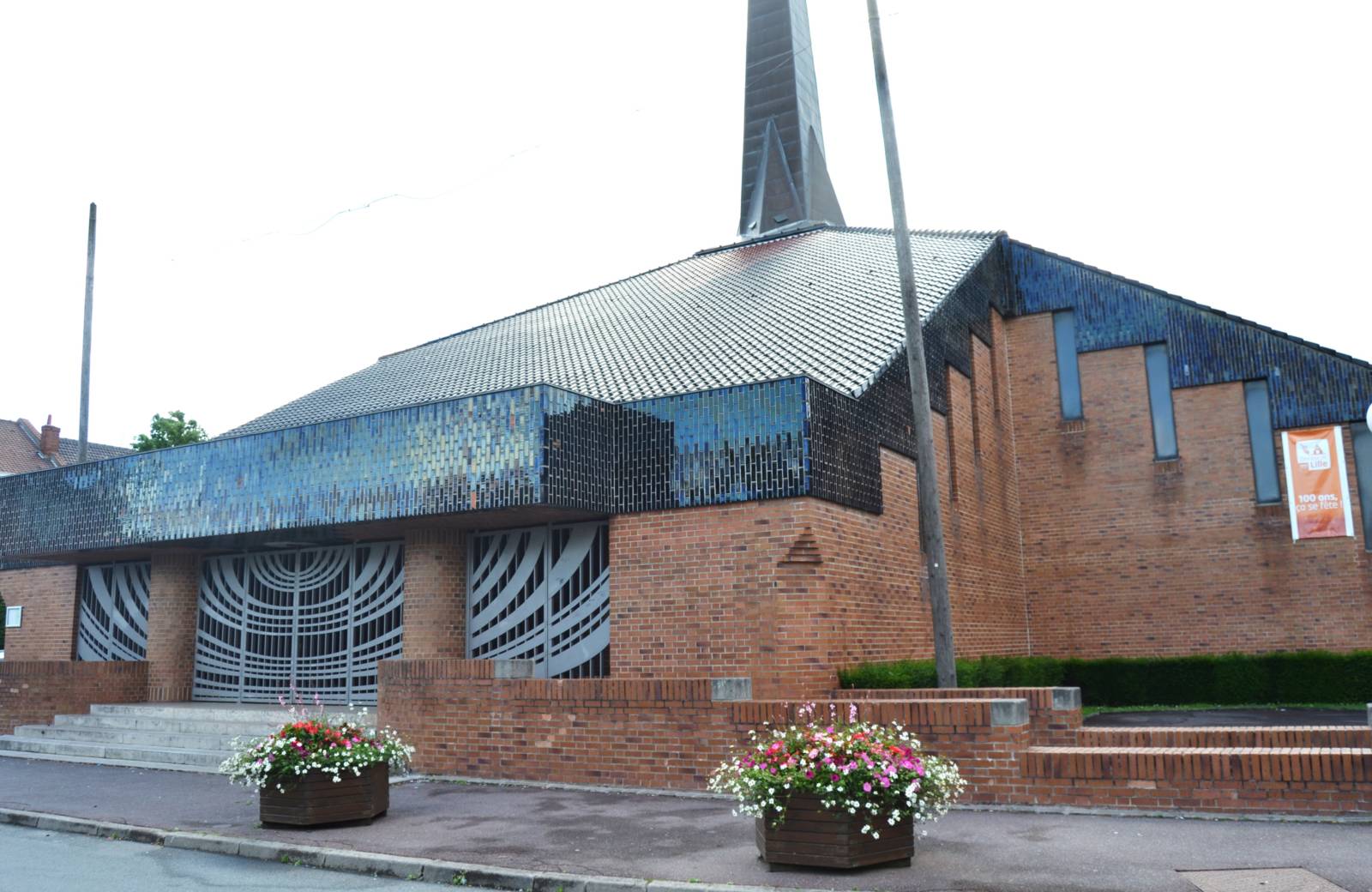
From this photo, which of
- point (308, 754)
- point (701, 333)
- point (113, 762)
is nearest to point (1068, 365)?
point (701, 333)

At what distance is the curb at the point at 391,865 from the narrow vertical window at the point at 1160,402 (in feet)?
53.7

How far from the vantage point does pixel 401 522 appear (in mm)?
16172

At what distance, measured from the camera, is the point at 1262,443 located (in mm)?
20078

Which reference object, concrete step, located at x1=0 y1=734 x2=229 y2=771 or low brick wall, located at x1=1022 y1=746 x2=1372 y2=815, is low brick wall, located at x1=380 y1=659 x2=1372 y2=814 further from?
concrete step, located at x1=0 y1=734 x2=229 y2=771

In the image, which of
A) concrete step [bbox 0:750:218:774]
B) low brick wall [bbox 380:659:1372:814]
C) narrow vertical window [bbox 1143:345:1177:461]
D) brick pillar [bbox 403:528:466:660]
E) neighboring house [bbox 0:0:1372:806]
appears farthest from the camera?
narrow vertical window [bbox 1143:345:1177:461]

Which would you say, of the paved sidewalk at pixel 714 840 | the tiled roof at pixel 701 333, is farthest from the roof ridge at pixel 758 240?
the paved sidewalk at pixel 714 840

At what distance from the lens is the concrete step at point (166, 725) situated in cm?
1606

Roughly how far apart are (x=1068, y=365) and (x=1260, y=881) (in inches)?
643

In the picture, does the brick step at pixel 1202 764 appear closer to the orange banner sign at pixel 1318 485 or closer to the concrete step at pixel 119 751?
the orange banner sign at pixel 1318 485

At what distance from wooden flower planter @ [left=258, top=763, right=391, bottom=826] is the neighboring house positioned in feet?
9.26

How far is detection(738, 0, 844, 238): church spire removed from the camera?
32375mm

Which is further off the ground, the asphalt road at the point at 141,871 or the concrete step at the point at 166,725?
the concrete step at the point at 166,725

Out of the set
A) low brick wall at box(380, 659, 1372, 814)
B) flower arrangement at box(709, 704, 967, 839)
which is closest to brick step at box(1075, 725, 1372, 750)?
A: low brick wall at box(380, 659, 1372, 814)

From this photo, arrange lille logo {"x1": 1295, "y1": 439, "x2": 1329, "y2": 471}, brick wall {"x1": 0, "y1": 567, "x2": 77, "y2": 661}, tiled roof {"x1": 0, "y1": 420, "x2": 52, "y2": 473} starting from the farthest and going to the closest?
tiled roof {"x1": 0, "y1": 420, "x2": 52, "y2": 473} < brick wall {"x1": 0, "y1": 567, "x2": 77, "y2": 661} < lille logo {"x1": 1295, "y1": 439, "x2": 1329, "y2": 471}
